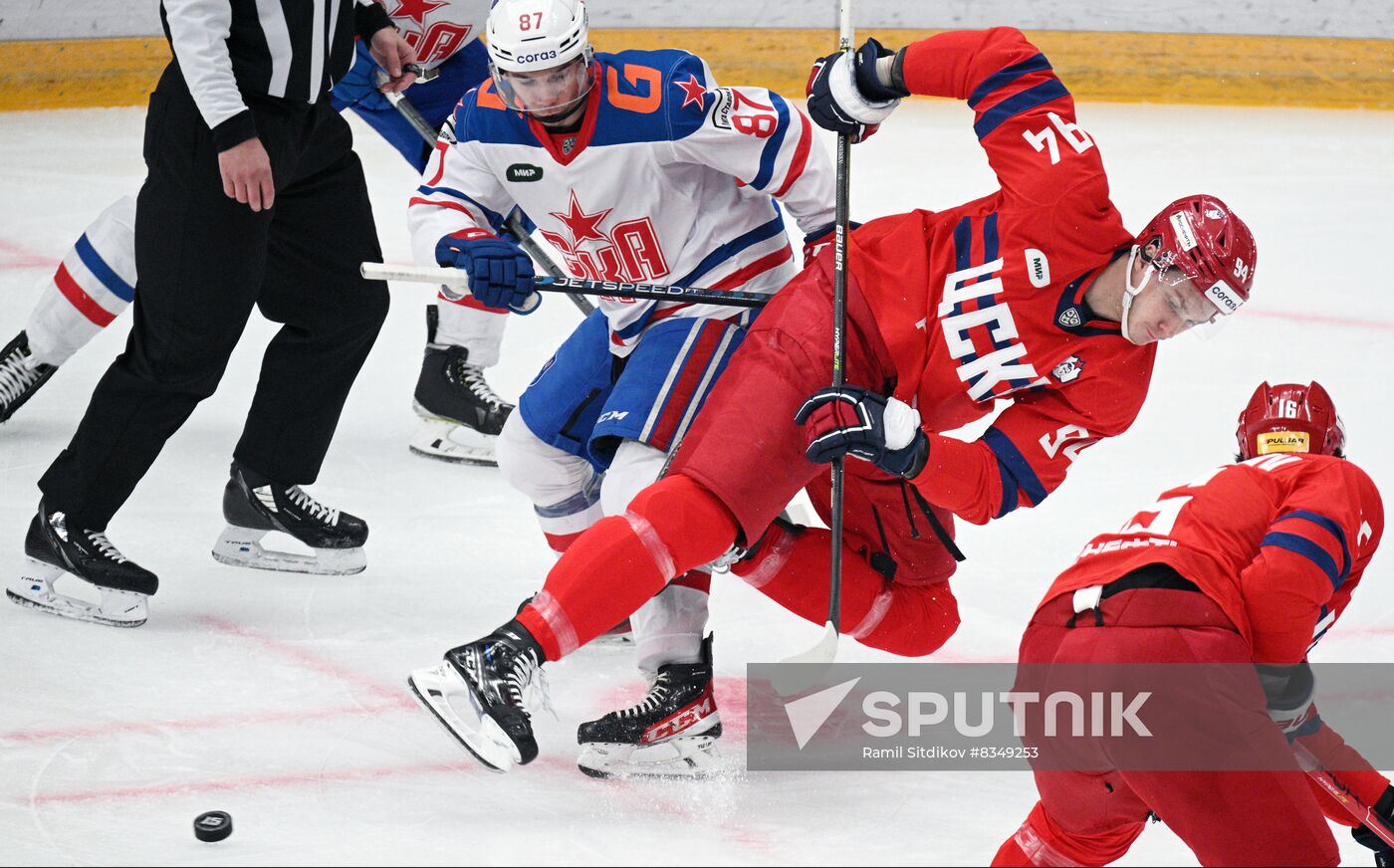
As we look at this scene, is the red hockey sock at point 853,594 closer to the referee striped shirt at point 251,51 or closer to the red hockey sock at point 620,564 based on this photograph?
the red hockey sock at point 620,564

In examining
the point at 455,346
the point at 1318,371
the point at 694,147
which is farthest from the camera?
the point at 1318,371

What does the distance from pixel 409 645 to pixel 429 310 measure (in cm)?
116

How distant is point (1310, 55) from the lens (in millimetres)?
6414

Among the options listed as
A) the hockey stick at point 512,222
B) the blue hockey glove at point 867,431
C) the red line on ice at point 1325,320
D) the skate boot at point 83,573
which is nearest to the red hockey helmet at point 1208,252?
the blue hockey glove at point 867,431

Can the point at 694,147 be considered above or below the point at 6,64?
above

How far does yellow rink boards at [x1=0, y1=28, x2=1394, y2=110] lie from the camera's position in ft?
20.7

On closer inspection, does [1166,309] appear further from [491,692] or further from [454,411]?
[454,411]

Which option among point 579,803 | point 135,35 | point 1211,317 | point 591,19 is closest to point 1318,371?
point 1211,317

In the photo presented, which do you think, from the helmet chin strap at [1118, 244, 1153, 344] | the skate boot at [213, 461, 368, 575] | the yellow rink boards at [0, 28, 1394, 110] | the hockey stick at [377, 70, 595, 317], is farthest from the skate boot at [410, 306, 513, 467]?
the yellow rink boards at [0, 28, 1394, 110]

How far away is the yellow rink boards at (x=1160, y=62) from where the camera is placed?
631 centimetres

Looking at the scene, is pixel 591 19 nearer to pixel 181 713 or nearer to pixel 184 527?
pixel 184 527

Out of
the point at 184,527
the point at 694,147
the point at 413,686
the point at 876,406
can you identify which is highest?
the point at 694,147

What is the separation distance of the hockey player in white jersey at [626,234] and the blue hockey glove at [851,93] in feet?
0.25

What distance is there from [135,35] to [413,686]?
4638mm
